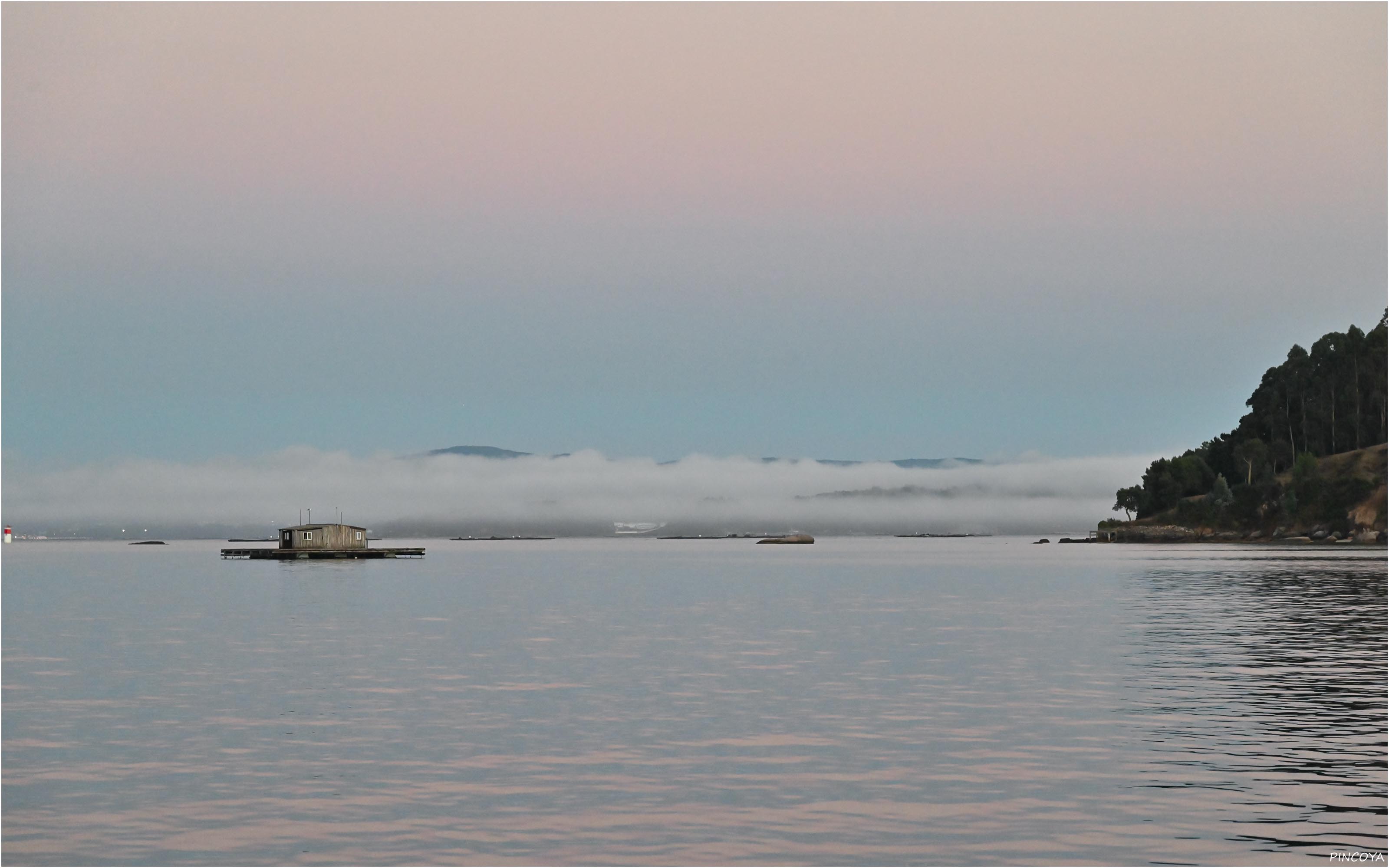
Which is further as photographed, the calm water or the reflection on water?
the reflection on water

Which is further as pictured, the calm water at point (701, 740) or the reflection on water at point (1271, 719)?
the reflection on water at point (1271, 719)

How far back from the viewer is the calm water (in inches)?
947

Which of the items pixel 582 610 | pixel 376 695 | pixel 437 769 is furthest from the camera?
pixel 582 610

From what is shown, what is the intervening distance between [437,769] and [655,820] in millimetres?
6830

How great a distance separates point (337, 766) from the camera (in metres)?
30.8

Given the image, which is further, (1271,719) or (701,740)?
(1271,719)

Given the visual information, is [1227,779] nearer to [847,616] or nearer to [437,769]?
[437,769]

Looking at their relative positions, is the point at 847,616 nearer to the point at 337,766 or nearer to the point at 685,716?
the point at 685,716

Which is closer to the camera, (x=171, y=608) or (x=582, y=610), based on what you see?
(x=582, y=610)

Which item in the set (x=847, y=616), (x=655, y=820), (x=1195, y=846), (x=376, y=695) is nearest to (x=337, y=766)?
(x=655, y=820)

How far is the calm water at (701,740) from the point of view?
24.0 meters

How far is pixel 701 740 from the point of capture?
3397 centimetres

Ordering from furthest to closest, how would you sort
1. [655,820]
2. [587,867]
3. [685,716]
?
[685,716]
[655,820]
[587,867]

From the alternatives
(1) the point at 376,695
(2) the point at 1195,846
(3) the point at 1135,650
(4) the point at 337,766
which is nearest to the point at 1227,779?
(2) the point at 1195,846
